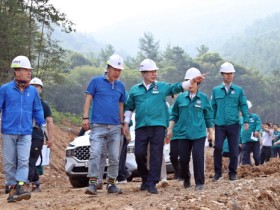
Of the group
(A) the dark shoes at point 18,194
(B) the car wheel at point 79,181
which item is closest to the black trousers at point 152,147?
(A) the dark shoes at point 18,194

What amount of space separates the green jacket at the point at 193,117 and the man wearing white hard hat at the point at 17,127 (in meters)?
2.29

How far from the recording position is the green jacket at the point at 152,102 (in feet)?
26.4

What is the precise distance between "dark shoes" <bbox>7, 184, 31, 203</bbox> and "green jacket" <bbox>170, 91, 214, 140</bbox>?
2461 mm

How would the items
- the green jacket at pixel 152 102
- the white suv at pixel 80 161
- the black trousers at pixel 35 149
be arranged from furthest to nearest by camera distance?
the white suv at pixel 80 161, the black trousers at pixel 35 149, the green jacket at pixel 152 102

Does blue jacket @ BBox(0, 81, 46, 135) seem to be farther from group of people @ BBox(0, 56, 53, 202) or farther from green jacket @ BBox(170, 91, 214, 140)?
green jacket @ BBox(170, 91, 214, 140)

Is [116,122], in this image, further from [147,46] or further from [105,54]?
[147,46]

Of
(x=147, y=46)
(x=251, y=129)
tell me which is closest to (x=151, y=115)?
(x=251, y=129)

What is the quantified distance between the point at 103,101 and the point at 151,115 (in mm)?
703

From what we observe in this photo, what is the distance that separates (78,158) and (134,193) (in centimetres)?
304

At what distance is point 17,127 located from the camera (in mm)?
7336

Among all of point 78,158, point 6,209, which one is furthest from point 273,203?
point 78,158

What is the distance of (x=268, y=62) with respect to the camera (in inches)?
6255

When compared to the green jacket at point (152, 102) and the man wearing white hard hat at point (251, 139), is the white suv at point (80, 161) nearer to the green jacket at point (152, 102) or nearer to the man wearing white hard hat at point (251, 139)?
the green jacket at point (152, 102)

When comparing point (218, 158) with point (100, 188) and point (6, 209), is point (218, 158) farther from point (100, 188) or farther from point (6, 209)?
point (6, 209)
